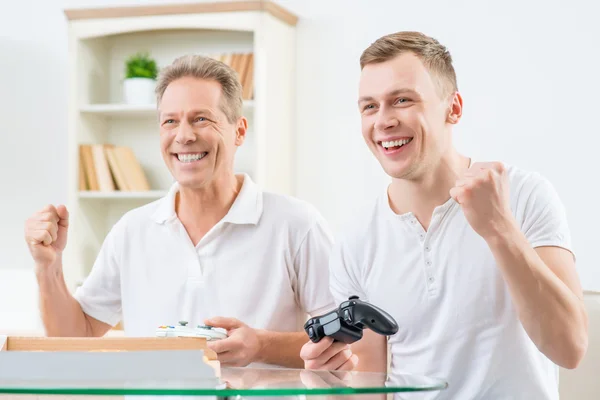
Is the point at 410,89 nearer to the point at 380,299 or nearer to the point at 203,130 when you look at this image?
the point at 380,299

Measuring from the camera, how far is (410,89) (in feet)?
6.07

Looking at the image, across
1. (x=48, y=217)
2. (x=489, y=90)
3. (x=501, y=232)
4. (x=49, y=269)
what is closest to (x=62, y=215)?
(x=48, y=217)

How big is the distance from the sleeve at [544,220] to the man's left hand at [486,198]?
0.21 m

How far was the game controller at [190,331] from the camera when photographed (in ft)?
5.13

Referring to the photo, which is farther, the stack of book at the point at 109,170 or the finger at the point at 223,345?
the stack of book at the point at 109,170

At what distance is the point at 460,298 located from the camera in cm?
179

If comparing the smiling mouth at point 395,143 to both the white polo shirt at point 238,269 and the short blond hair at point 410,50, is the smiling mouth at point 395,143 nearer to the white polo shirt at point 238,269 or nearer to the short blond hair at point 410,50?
the short blond hair at point 410,50

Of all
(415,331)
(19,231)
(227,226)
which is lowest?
(19,231)

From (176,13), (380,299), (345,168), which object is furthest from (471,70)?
(380,299)

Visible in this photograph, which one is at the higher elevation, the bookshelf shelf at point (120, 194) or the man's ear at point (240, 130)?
the man's ear at point (240, 130)

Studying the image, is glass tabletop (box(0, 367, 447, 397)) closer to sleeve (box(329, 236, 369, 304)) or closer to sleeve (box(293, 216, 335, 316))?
sleeve (box(329, 236, 369, 304))

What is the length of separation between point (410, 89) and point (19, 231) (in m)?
3.05

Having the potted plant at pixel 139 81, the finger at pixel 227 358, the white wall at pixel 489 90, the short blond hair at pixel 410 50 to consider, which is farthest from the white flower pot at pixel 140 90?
the finger at pixel 227 358

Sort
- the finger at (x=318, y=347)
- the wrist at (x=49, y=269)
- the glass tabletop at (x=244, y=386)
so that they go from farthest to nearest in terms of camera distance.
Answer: the wrist at (x=49, y=269)
the finger at (x=318, y=347)
the glass tabletop at (x=244, y=386)
